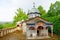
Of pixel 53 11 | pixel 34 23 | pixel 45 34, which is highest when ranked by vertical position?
pixel 53 11

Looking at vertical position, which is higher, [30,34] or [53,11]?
[53,11]

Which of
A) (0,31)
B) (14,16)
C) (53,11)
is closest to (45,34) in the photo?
(0,31)

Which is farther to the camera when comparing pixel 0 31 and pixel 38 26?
pixel 38 26

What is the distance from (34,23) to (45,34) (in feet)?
12.0

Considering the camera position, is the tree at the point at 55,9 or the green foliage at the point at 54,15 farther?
the tree at the point at 55,9

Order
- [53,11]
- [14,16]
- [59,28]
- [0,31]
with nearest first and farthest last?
[0,31], [59,28], [53,11], [14,16]

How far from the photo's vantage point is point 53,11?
5384cm

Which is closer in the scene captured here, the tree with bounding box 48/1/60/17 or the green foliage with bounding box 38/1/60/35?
the green foliage with bounding box 38/1/60/35

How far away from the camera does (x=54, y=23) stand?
36.3 m

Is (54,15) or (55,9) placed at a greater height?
(55,9)

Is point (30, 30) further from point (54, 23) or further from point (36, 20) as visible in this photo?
point (54, 23)

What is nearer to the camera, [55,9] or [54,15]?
[54,15]

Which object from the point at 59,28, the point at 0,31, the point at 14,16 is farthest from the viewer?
the point at 14,16

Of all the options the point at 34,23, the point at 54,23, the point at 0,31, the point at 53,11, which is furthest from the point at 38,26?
the point at 53,11
